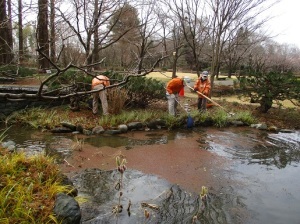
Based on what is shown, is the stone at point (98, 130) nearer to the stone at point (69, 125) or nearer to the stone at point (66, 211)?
the stone at point (69, 125)

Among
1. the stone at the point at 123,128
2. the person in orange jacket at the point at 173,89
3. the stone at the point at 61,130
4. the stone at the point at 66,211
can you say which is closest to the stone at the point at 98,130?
the stone at the point at 123,128

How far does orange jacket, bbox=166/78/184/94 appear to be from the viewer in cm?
916

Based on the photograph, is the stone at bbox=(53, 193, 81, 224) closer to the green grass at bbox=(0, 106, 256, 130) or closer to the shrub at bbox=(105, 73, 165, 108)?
the green grass at bbox=(0, 106, 256, 130)

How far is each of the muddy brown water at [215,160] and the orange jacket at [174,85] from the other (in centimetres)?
147

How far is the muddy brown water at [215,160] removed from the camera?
4.41 meters

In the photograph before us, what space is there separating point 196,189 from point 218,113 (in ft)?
18.4

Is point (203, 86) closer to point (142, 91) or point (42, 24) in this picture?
point (142, 91)

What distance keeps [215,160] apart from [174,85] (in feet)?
11.8

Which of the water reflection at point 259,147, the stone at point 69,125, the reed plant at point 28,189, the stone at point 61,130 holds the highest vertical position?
the reed plant at point 28,189

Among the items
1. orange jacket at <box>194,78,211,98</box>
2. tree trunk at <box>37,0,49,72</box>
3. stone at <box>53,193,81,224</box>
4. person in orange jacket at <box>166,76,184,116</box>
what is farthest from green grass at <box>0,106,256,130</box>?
stone at <box>53,193,81,224</box>

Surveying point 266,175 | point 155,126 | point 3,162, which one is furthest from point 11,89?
point 266,175

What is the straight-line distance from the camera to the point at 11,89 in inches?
353

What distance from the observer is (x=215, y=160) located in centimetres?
627

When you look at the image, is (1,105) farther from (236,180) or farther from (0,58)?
(236,180)
